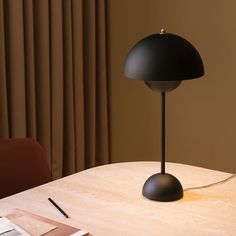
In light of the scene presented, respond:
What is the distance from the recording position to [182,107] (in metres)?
2.93

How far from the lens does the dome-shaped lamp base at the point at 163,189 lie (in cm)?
154

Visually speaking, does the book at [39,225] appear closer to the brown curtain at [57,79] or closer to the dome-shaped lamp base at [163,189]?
the dome-shaped lamp base at [163,189]

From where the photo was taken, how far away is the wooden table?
1350mm

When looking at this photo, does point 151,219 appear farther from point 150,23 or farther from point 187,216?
point 150,23

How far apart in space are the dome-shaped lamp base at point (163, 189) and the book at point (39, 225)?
0.32 meters

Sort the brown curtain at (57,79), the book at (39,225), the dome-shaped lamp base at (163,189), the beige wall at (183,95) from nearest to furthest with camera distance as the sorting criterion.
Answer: the book at (39,225)
the dome-shaped lamp base at (163,189)
the brown curtain at (57,79)
the beige wall at (183,95)

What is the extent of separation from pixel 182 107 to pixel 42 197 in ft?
5.02

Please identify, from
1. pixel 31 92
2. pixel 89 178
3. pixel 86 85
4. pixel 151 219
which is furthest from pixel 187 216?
pixel 86 85

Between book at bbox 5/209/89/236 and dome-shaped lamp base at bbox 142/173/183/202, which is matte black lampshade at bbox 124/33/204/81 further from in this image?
book at bbox 5/209/89/236

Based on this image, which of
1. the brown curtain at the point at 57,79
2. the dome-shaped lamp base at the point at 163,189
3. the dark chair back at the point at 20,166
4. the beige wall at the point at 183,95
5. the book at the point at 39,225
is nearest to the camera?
the book at the point at 39,225

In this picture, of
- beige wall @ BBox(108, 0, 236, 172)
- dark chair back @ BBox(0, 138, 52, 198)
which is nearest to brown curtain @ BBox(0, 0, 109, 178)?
beige wall @ BBox(108, 0, 236, 172)

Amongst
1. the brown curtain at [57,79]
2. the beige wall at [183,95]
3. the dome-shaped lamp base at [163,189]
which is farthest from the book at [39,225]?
the beige wall at [183,95]

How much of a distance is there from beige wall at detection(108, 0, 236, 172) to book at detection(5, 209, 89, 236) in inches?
65.4

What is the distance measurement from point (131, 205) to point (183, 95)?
151 centimetres
